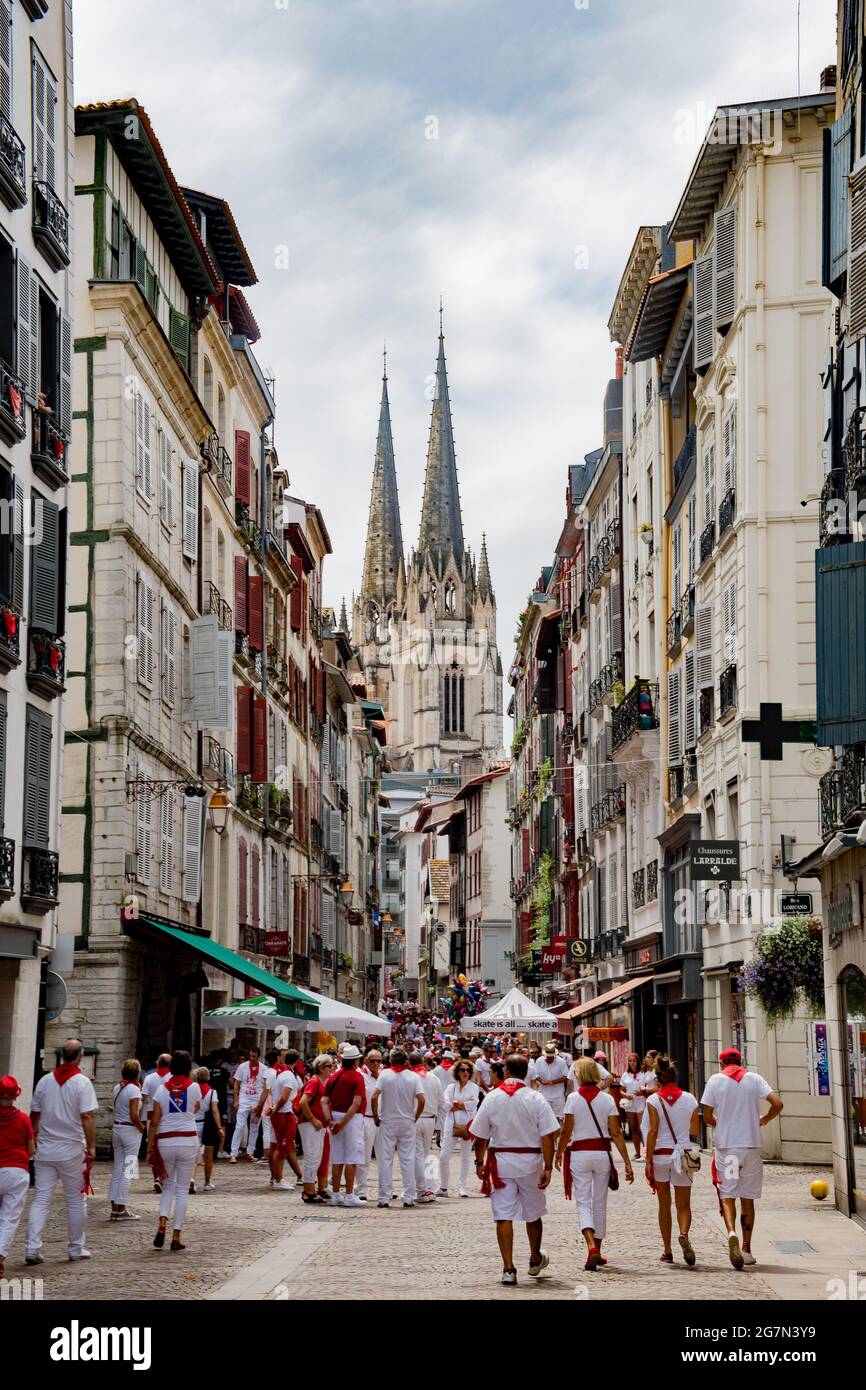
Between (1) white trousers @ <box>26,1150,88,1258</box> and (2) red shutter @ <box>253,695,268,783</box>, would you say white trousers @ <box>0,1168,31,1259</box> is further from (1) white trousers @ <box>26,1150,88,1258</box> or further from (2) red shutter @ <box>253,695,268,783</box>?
(2) red shutter @ <box>253,695,268,783</box>

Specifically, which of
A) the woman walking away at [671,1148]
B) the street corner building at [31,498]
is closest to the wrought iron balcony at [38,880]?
the street corner building at [31,498]

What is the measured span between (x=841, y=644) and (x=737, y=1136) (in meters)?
4.38

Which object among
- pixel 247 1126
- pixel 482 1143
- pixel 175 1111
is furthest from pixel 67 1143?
pixel 247 1126

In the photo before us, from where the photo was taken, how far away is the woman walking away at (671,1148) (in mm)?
16219

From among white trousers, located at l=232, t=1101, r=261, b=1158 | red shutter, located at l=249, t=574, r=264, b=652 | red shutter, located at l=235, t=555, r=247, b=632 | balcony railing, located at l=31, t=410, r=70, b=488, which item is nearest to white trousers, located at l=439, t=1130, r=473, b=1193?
white trousers, located at l=232, t=1101, r=261, b=1158

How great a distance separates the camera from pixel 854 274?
62.3ft

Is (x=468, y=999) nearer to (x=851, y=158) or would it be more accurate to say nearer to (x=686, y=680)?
(x=686, y=680)

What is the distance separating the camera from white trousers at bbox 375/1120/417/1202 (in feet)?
74.9

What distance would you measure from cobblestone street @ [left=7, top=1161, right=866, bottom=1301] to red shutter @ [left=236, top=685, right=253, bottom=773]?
60.9ft

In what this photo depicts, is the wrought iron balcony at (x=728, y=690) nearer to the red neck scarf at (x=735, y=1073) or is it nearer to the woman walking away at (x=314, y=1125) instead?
the woman walking away at (x=314, y=1125)

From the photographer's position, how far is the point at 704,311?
31312 millimetres

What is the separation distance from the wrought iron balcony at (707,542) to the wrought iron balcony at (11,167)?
12.4 meters
